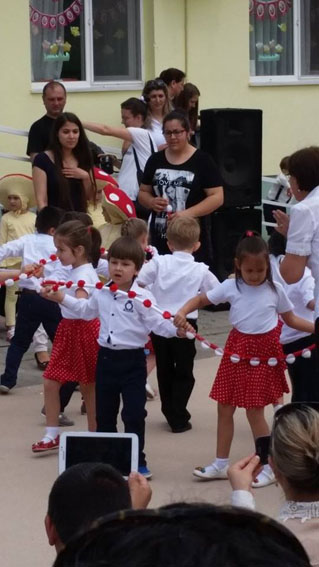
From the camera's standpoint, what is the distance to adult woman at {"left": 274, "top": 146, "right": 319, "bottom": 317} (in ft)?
16.1

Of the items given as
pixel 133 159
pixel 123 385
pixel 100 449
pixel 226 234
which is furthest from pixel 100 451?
pixel 226 234

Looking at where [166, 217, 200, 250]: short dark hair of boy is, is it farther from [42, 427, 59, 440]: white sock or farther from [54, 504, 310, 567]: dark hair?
[54, 504, 310, 567]: dark hair

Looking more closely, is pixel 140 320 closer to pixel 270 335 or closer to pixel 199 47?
pixel 270 335

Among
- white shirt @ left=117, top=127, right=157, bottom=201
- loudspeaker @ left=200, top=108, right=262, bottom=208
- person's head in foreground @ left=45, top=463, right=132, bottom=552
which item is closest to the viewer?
person's head in foreground @ left=45, top=463, right=132, bottom=552

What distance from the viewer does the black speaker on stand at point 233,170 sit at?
10.2m

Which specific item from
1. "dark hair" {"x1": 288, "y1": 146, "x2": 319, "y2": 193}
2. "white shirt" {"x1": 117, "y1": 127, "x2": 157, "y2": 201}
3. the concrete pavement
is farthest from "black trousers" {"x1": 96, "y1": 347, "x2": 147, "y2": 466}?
"white shirt" {"x1": 117, "y1": 127, "x2": 157, "y2": 201}

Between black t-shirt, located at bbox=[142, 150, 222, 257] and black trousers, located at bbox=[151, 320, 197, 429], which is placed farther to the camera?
black t-shirt, located at bbox=[142, 150, 222, 257]

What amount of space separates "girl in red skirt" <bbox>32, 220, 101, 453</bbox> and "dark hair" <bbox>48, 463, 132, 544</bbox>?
331 centimetres

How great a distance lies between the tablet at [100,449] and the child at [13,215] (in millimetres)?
4415

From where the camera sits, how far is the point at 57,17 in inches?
448

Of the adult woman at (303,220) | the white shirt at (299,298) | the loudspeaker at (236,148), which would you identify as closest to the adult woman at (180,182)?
the white shirt at (299,298)

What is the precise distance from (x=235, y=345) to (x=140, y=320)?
0.51 m

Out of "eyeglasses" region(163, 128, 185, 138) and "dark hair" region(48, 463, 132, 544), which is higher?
"eyeglasses" region(163, 128, 185, 138)

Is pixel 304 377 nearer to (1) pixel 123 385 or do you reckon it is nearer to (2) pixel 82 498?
(1) pixel 123 385
